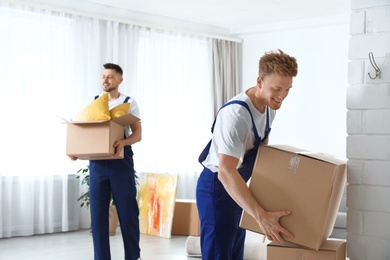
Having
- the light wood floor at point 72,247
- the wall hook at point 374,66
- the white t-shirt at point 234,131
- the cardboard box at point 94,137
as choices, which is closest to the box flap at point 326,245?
the white t-shirt at point 234,131

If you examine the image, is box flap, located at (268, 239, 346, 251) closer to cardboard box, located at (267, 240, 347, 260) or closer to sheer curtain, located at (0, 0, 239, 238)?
cardboard box, located at (267, 240, 347, 260)

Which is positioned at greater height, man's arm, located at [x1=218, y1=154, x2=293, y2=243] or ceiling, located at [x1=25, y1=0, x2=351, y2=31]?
ceiling, located at [x1=25, y1=0, x2=351, y2=31]

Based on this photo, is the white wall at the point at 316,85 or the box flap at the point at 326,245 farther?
the white wall at the point at 316,85

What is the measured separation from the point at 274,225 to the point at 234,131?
1.16 ft

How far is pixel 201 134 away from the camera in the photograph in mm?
7203

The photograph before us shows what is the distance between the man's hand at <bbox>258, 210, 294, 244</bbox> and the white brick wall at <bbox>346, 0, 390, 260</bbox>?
33 cm

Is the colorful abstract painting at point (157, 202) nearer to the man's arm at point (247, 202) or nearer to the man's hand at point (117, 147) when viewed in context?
the man's hand at point (117, 147)

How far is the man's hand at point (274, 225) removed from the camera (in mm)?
2057

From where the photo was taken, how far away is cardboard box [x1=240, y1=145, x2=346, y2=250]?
2039mm

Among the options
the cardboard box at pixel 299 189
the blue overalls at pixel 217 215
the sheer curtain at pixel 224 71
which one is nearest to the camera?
the cardboard box at pixel 299 189

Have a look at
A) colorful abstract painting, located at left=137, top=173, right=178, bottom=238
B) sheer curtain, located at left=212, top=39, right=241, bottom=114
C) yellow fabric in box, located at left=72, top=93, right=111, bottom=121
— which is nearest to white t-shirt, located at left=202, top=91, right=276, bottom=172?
yellow fabric in box, located at left=72, top=93, right=111, bottom=121

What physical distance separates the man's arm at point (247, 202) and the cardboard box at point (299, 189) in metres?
0.03

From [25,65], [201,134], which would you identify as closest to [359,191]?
[25,65]

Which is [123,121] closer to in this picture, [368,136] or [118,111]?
[118,111]
